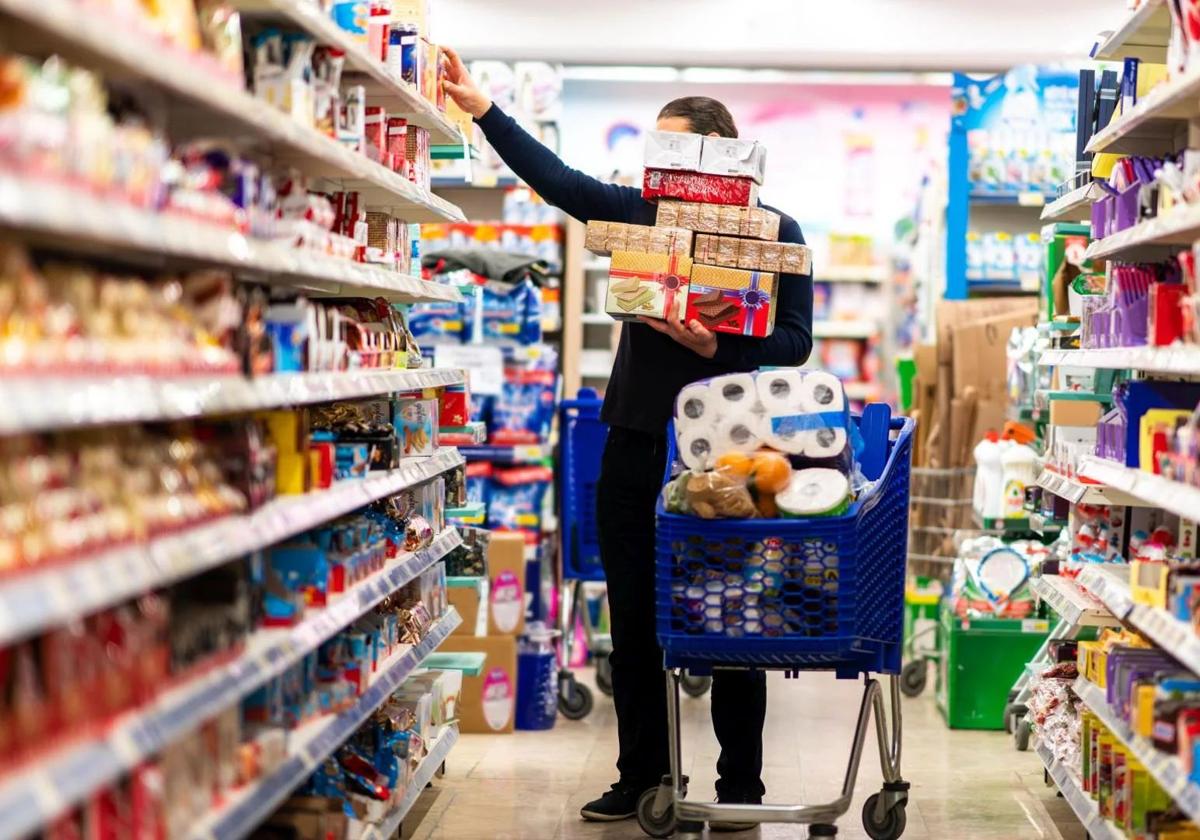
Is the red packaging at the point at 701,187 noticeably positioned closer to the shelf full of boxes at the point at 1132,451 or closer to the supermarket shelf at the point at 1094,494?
the shelf full of boxes at the point at 1132,451

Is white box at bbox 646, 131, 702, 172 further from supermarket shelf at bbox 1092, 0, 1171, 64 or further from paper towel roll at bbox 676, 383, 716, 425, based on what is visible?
supermarket shelf at bbox 1092, 0, 1171, 64

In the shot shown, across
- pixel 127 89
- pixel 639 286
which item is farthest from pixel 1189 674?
pixel 127 89

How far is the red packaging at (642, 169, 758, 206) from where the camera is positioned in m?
4.11

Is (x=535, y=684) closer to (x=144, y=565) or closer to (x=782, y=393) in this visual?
(x=782, y=393)

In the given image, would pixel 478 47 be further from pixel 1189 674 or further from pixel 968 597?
pixel 1189 674

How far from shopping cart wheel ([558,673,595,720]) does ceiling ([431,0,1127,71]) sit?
4239 mm

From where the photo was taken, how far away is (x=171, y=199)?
236 centimetres

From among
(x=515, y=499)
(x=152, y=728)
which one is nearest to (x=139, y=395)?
(x=152, y=728)

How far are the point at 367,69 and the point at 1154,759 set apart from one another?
2211mm

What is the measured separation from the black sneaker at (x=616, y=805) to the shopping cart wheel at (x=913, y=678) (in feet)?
8.17

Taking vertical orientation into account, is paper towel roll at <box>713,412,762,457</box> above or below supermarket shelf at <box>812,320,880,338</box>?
below

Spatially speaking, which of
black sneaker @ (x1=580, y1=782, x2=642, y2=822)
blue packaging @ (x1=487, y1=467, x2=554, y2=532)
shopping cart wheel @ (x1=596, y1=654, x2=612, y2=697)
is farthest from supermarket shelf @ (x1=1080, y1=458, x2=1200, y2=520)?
blue packaging @ (x1=487, y1=467, x2=554, y2=532)

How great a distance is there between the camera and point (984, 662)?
19.5 ft

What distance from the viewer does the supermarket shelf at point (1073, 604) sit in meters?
4.13
